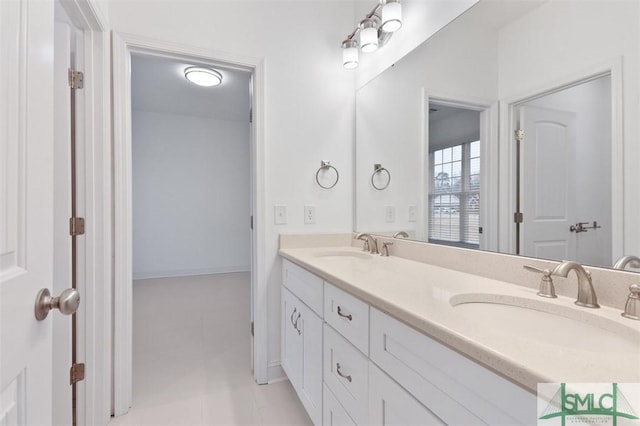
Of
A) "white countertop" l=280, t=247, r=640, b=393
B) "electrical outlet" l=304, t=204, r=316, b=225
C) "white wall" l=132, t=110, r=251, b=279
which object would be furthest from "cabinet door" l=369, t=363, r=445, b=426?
"white wall" l=132, t=110, r=251, b=279

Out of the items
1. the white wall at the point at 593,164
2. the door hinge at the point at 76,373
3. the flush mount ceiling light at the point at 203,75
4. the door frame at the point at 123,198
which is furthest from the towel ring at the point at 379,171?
the flush mount ceiling light at the point at 203,75

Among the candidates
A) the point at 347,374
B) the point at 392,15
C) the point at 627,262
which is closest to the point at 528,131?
the point at 627,262

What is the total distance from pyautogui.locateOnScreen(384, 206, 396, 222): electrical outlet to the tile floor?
47.1 inches

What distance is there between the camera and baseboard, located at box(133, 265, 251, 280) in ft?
14.9

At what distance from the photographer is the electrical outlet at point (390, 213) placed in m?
1.86

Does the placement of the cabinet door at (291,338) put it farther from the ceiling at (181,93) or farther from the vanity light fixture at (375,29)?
the ceiling at (181,93)

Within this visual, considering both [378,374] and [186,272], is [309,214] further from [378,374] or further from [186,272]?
[186,272]

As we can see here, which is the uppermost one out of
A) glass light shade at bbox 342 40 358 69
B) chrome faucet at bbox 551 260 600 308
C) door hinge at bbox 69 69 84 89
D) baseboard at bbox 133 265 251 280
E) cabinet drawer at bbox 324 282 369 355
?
glass light shade at bbox 342 40 358 69

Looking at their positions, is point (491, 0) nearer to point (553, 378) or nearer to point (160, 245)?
point (553, 378)

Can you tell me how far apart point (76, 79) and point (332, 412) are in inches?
74.6

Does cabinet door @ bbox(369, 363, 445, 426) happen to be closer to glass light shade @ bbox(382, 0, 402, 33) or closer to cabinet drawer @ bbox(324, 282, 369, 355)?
cabinet drawer @ bbox(324, 282, 369, 355)

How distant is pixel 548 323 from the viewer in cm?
83

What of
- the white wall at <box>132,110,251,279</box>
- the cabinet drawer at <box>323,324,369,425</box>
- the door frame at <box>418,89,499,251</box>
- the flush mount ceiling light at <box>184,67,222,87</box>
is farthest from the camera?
the white wall at <box>132,110,251,279</box>

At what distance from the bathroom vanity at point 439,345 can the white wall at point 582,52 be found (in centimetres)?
32
